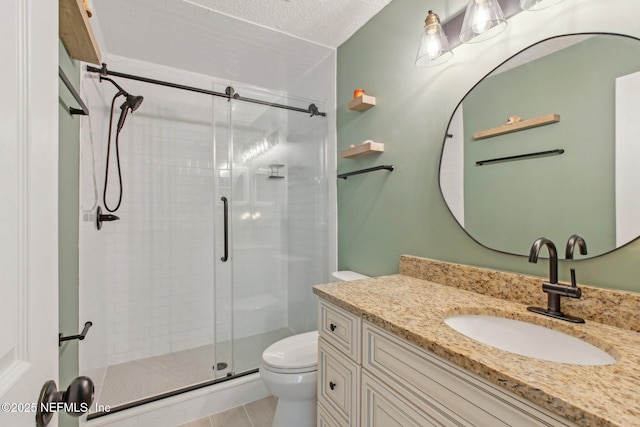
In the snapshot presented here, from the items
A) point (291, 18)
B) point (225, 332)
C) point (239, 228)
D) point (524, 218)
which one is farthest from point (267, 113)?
point (524, 218)

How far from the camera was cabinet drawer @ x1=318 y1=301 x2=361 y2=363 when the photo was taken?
3.64 feet

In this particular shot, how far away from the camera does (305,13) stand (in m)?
1.88

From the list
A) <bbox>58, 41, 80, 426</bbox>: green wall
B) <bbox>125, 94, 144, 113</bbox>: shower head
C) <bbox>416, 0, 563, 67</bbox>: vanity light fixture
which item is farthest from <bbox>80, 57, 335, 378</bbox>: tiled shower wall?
<bbox>416, 0, 563, 67</bbox>: vanity light fixture

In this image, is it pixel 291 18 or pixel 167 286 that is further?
pixel 167 286

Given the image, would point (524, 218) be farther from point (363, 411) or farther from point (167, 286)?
point (167, 286)

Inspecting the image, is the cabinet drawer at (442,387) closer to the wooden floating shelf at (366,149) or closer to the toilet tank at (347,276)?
the toilet tank at (347,276)

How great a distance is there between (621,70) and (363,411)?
1.42 metres

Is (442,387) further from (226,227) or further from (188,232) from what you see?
(188,232)

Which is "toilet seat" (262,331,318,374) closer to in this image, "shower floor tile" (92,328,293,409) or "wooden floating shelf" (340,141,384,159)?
"shower floor tile" (92,328,293,409)

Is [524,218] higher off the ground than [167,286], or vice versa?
[524,218]

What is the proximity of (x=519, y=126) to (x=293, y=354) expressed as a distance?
5.00ft

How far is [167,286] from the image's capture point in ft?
8.50
